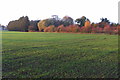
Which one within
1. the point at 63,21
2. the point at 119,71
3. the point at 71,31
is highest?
the point at 63,21

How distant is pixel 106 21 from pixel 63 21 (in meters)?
16.0

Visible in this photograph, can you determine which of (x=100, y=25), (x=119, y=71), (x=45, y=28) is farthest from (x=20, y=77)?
(x=100, y=25)

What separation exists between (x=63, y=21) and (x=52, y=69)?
37.4 meters

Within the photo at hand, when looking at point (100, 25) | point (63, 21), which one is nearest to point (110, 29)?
point (100, 25)

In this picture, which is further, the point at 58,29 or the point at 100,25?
the point at 100,25

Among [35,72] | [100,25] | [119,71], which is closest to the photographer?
Result: [35,72]

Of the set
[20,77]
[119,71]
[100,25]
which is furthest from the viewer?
[100,25]

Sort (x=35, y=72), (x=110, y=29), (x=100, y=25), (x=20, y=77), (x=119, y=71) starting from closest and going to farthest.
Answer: (x=20, y=77), (x=35, y=72), (x=119, y=71), (x=110, y=29), (x=100, y=25)

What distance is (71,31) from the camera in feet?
143

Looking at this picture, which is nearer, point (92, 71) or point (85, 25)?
point (92, 71)

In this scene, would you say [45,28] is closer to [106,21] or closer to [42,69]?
[106,21]

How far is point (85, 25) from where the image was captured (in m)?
44.4

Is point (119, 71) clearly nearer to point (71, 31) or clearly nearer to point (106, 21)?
point (71, 31)

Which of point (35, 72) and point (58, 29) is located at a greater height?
point (58, 29)
